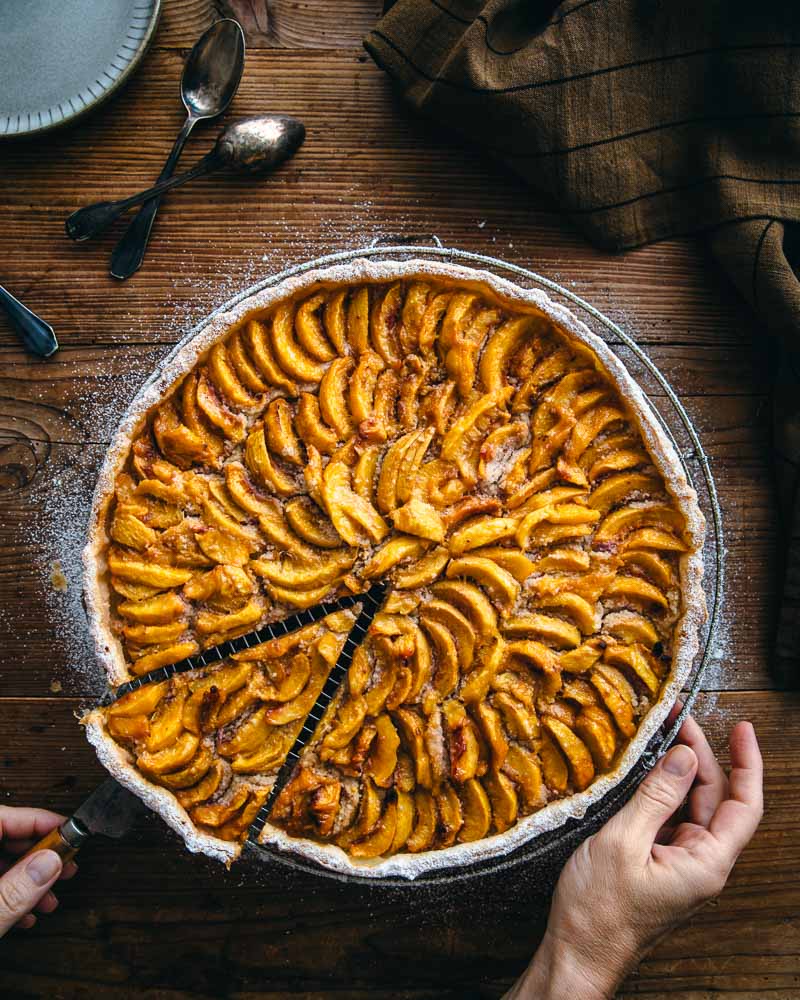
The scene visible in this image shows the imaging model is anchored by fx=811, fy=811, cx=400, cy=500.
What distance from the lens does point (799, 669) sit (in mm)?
3168

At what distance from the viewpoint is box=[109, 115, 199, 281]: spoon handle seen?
124 inches

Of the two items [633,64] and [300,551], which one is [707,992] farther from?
[633,64]

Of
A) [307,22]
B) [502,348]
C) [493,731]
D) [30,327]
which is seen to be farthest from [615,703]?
[307,22]

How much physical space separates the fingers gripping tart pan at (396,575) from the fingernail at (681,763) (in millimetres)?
149

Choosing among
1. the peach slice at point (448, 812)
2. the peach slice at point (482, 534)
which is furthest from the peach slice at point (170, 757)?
the peach slice at point (482, 534)

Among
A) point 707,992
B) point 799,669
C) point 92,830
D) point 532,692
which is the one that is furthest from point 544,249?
point 707,992

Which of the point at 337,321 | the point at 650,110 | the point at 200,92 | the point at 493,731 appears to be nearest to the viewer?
the point at 493,731

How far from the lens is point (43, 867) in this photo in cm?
271

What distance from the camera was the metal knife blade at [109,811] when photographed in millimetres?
2850

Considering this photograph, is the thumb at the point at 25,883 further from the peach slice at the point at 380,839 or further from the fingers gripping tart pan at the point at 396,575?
the peach slice at the point at 380,839

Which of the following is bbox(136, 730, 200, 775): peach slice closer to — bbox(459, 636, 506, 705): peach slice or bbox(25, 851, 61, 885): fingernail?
bbox(25, 851, 61, 885): fingernail

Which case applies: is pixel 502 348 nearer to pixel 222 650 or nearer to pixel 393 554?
pixel 393 554

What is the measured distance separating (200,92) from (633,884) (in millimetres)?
3244

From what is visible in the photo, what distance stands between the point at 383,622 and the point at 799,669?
171 cm
